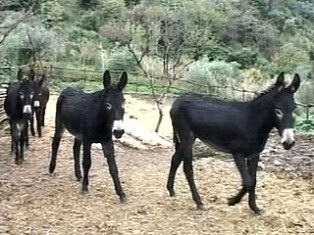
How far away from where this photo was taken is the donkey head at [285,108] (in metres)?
5.79

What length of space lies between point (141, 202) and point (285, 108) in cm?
187

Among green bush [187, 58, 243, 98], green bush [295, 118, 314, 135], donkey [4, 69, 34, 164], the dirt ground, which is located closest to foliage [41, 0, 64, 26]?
green bush [187, 58, 243, 98]

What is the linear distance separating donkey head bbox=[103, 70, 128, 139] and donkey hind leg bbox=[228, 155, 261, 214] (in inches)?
49.9

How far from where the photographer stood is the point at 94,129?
6824 mm

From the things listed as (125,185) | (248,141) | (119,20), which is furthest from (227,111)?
(119,20)

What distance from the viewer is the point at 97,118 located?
6.84 meters

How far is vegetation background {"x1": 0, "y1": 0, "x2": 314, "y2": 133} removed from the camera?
21.0 m

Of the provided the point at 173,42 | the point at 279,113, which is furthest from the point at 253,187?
the point at 173,42

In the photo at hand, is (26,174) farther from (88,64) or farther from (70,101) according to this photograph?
(88,64)

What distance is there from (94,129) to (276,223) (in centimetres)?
229

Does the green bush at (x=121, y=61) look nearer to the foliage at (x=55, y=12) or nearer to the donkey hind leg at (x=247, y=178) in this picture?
the foliage at (x=55, y=12)

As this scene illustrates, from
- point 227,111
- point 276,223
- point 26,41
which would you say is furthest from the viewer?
point 26,41

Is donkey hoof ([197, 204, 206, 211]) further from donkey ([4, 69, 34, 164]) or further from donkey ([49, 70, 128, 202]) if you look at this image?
donkey ([4, 69, 34, 164])

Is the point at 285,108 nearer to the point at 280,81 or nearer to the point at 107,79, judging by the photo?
the point at 280,81
